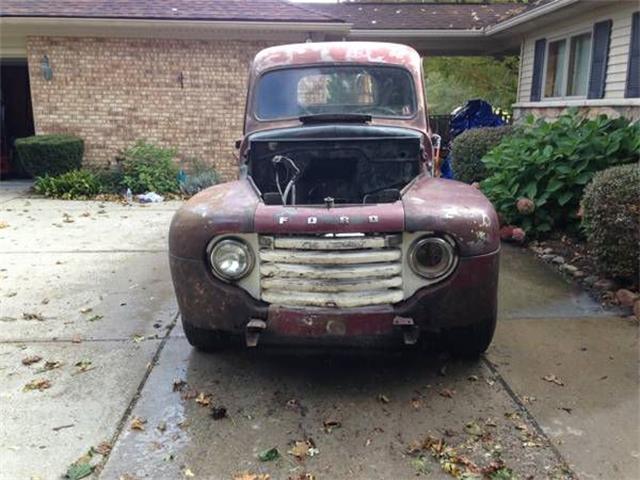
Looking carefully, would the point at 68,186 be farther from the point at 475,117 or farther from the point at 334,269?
the point at 334,269

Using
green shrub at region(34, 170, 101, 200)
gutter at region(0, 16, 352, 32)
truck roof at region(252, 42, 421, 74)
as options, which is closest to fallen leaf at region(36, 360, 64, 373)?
truck roof at region(252, 42, 421, 74)

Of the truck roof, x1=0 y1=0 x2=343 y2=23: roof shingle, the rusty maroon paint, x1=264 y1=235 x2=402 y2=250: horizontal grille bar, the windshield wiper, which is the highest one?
x1=0 y1=0 x2=343 y2=23: roof shingle

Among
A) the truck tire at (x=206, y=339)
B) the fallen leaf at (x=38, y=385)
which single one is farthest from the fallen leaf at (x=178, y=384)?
the fallen leaf at (x=38, y=385)

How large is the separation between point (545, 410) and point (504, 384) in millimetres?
343

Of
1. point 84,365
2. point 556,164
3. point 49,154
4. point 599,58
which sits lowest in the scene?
point 84,365

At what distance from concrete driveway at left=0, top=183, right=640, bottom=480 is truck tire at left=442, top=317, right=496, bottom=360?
0.44 feet

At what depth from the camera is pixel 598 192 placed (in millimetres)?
4938

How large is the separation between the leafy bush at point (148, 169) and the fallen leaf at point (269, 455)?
29.4 ft

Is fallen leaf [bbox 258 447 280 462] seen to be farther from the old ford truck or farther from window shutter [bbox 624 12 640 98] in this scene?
window shutter [bbox 624 12 640 98]

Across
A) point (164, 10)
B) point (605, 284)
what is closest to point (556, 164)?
point (605, 284)

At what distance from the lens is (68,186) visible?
10.8 meters

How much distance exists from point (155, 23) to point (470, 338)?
32.1 feet

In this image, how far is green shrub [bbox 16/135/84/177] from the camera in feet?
35.8

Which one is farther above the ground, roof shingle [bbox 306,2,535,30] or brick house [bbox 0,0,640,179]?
roof shingle [bbox 306,2,535,30]
